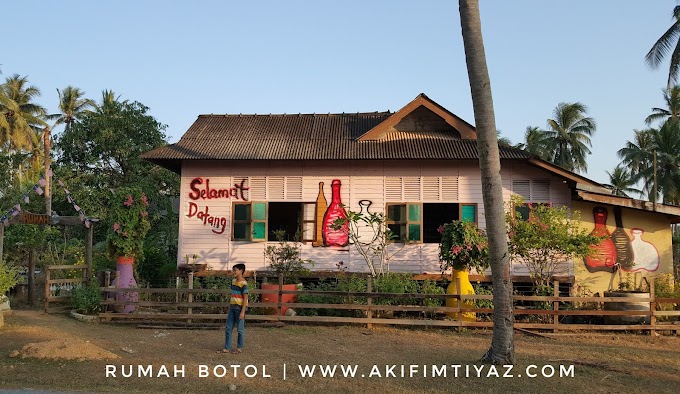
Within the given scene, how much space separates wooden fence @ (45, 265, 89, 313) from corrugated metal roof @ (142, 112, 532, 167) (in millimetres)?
3774

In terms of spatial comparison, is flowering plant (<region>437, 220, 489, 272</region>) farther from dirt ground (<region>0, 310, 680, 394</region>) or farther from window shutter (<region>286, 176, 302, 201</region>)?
window shutter (<region>286, 176, 302, 201</region>)

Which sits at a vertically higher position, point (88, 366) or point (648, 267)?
point (648, 267)

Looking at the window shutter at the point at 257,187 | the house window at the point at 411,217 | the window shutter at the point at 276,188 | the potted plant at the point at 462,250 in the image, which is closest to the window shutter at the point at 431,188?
the house window at the point at 411,217

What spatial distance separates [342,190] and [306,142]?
192 centimetres

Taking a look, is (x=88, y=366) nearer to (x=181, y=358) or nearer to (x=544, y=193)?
(x=181, y=358)

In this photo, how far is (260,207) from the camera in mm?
17281

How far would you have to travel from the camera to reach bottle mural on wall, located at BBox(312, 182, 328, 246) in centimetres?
1691

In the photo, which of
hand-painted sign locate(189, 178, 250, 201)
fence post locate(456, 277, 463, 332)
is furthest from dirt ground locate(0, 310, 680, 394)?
hand-painted sign locate(189, 178, 250, 201)

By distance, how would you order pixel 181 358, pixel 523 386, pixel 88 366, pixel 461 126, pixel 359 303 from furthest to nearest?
pixel 461 126
pixel 359 303
pixel 181 358
pixel 88 366
pixel 523 386

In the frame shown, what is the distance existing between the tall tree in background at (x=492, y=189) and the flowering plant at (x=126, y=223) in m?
9.40

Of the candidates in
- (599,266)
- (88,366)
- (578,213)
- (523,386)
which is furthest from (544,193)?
(88,366)

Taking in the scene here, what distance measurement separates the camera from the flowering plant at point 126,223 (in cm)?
1451

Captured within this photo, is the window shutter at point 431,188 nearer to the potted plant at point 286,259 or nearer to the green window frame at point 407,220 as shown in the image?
the green window frame at point 407,220

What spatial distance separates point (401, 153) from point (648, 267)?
7.76 m
